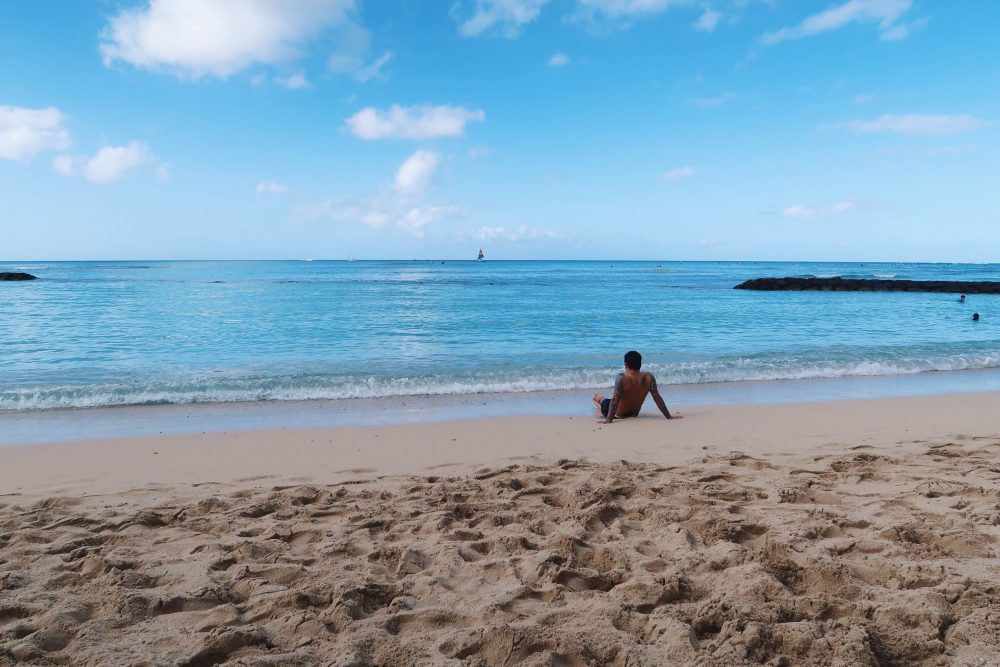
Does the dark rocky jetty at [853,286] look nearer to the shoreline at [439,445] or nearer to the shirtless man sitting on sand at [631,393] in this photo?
the shoreline at [439,445]

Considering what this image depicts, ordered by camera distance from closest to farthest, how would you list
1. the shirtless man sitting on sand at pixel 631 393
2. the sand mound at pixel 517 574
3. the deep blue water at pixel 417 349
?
1. the sand mound at pixel 517 574
2. the shirtless man sitting on sand at pixel 631 393
3. the deep blue water at pixel 417 349

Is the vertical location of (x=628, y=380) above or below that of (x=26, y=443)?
above

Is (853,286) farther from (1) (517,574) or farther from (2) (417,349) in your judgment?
(1) (517,574)

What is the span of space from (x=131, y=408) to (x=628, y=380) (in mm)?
7560

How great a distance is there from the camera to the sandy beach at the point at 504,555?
2.85 m

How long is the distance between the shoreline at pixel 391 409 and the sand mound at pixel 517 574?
3108 millimetres

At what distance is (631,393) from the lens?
8.30 metres

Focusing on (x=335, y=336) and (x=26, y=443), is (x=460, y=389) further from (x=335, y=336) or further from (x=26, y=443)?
(x=335, y=336)

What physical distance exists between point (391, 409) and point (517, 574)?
19.5 ft

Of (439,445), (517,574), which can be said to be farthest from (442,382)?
(517,574)

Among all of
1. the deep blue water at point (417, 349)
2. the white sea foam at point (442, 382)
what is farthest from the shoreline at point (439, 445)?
the deep blue water at point (417, 349)

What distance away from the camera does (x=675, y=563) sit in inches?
146

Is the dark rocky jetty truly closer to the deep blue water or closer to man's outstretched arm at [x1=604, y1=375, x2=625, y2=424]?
the deep blue water

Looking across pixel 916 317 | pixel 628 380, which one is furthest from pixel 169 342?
pixel 916 317
